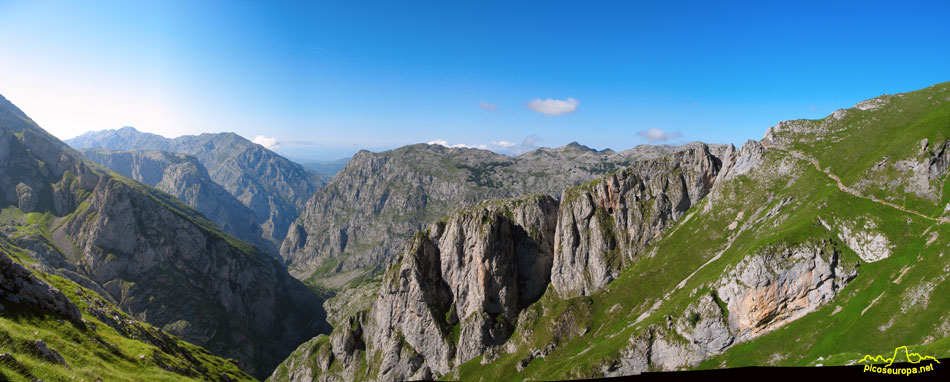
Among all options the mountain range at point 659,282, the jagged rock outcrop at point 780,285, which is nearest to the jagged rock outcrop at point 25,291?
the mountain range at point 659,282

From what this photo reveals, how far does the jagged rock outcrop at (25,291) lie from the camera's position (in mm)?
42969

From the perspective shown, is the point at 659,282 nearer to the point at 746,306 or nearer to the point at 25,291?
the point at 746,306

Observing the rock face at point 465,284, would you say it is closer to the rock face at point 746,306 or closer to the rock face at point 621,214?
the rock face at point 621,214

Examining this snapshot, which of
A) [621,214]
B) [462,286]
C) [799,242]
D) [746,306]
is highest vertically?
[799,242]

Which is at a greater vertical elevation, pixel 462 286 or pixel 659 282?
pixel 659 282

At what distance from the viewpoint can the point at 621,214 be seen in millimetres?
143500

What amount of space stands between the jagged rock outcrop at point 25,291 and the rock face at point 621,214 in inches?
5201

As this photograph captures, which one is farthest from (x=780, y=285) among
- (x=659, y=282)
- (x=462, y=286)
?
(x=462, y=286)

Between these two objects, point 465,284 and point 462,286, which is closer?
point 465,284

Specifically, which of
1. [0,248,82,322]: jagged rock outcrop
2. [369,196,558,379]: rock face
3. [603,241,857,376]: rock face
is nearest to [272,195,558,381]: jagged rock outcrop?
[369,196,558,379]: rock face

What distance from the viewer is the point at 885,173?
279 feet

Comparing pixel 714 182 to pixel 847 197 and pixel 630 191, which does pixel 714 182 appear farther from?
pixel 847 197

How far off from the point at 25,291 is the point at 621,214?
148 meters

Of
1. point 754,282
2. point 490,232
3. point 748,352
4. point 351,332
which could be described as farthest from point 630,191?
point 351,332
